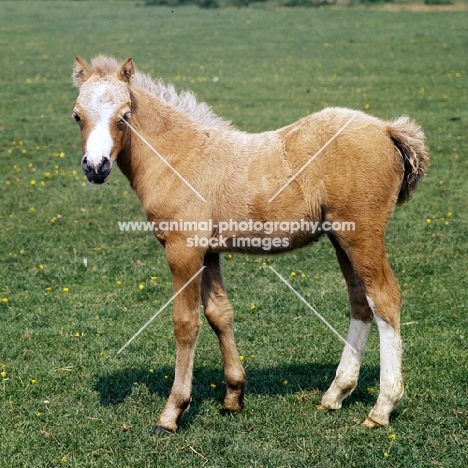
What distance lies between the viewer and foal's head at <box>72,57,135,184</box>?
485cm

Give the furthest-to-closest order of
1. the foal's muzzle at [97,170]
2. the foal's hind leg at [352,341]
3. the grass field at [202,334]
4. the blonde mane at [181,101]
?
the blonde mane at [181,101] < the foal's hind leg at [352,341] < the grass field at [202,334] < the foal's muzzle at [97,170]

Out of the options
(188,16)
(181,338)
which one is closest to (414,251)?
(181,338)

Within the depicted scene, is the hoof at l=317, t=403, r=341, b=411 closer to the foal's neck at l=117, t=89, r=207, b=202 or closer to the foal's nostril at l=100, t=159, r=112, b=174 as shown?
the foal's neck at l=117, t=89, r=207, b=202

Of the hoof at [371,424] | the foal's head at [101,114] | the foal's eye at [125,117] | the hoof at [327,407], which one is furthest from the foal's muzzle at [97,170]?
the hoof at [371,424]

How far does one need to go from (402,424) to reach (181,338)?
167 centimetres

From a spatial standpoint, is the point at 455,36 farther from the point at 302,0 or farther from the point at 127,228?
the point at 127,228

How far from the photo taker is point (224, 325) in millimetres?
5594

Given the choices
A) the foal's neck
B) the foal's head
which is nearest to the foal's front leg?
the foal's neck

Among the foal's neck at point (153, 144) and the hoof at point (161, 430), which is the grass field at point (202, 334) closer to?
the hoof at point (161, 430)

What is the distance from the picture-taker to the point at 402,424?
207 inches

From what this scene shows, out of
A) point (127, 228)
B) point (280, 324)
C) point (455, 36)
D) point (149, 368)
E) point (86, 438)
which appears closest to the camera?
point (86, 438)

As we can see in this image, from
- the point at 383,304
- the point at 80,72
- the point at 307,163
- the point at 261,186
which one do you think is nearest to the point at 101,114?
the point at 80,72

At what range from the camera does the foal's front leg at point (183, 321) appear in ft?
17.1

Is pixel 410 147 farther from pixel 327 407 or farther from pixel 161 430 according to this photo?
pixel 161 430
